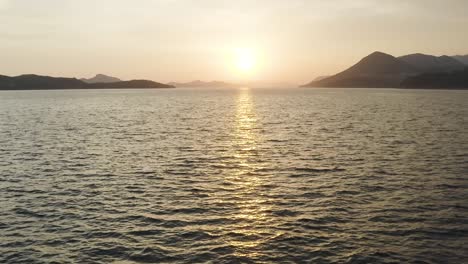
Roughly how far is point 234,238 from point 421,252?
42.9 feet

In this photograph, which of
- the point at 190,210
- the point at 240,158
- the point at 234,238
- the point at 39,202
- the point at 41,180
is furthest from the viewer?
the point at 240,158

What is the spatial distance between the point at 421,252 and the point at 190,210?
62.8ft

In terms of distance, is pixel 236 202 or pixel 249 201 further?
pixel 249 201

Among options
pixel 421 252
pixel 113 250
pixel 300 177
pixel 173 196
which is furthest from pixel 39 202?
pixel 421 252

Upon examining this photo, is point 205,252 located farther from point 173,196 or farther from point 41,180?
point 41,180

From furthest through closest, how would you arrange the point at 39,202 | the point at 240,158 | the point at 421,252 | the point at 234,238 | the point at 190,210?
1. the point at 240,158
2. the point at 39,202
3. the point at 190,210
4. the point at 234,238
5. the point at 421,252

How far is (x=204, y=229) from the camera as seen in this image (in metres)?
32.9

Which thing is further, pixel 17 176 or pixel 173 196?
pixel 17 176

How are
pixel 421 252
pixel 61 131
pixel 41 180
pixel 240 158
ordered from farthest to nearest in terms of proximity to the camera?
1. pixel 61 131
2. pixel 240 158
3. pixel 41 180
4. pixel 421 252

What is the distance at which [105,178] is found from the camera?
163ft

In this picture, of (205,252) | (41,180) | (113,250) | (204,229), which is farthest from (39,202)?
(205,252)

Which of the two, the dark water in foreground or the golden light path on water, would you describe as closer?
the dark water in foreground

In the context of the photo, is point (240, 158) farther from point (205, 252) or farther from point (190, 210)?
point (205, 252)

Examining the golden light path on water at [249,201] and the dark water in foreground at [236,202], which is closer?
the dark water in foreground at [236,202]
